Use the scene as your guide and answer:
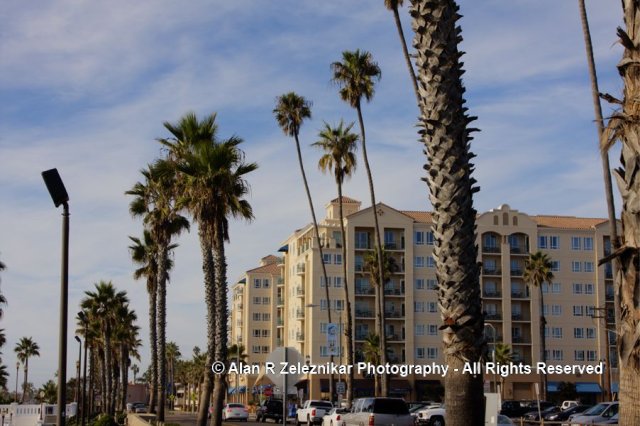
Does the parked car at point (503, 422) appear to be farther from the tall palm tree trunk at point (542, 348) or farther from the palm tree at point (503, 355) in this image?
the palm tree at point (503, 355)

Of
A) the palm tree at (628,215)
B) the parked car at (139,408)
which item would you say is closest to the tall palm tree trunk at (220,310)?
the palm tree at (628,215)

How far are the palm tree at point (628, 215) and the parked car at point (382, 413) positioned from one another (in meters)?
23.5

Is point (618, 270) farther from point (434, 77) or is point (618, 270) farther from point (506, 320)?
point (506, 320)

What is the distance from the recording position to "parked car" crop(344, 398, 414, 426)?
3122cm

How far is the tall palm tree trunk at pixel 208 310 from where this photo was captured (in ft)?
105

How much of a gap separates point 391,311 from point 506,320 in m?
12.8

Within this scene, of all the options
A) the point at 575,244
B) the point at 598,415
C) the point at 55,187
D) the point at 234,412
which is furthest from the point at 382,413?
the point at 575,244

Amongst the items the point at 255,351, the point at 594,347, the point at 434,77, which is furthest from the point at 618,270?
the point at 255,351

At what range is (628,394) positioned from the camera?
27.0ft

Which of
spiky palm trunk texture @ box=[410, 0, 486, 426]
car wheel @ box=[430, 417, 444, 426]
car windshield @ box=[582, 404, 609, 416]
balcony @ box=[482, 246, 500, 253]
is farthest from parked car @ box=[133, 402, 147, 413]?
spiky palm trunk texture @ box=[410, 0, 486, 426]

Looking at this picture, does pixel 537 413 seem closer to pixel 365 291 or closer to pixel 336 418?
pixel 336 418

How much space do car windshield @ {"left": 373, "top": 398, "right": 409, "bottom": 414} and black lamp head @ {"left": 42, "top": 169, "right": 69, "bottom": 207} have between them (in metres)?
18.8

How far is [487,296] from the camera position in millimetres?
96812

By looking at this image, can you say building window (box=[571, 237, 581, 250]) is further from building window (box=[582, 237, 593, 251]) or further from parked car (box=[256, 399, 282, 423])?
parked car (box=[256, 399, 282, 423])
